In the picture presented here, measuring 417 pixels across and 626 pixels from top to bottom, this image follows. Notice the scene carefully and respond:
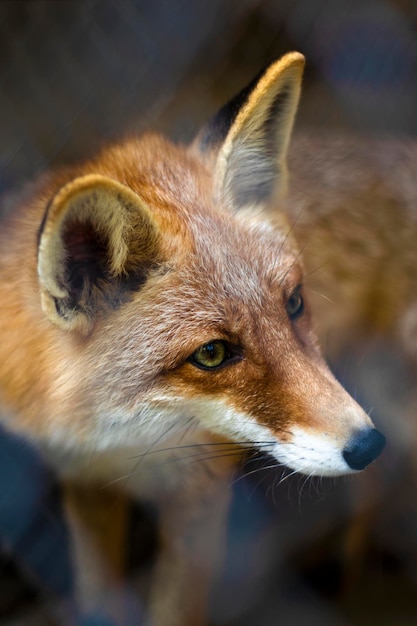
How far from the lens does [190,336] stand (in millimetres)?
1470

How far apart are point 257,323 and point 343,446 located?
297 mm

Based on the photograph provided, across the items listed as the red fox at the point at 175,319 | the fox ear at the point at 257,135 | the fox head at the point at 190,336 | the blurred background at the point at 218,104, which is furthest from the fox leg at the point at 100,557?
the fox ear at the point at 257,135

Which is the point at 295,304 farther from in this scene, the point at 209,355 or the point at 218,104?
the point at 218,104

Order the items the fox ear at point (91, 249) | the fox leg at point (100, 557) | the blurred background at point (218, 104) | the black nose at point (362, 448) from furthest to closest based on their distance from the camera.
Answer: the blurred background at point (218, 104) < the fox leg at point (100, 557) < the black nose at point (362, 448) < the fox ear at point (91, 249)

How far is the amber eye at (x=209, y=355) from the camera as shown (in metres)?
1.48

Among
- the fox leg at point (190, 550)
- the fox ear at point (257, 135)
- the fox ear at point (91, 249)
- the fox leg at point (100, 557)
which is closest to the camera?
the fox ear at point (91, 249)

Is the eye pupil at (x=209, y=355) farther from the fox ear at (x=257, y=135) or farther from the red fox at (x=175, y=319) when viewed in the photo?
the fox ear at (x=257, y=135)

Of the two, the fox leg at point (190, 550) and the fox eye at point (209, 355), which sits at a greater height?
the fox eye at point (209, 355)

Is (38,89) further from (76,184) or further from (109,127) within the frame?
(76,184)

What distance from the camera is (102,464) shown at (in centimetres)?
178

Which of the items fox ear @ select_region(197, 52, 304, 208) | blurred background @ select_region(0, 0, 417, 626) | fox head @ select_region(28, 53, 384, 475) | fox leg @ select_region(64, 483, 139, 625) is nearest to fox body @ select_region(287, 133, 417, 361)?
blurred background @ select_region(0, 0, 417, 626)

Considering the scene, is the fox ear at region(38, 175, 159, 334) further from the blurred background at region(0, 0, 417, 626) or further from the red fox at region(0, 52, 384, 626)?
the blurred background at region(0, 0, 417, 626)

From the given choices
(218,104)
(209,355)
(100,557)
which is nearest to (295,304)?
(209,355)

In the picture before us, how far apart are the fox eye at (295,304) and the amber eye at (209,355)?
225 millimetres
